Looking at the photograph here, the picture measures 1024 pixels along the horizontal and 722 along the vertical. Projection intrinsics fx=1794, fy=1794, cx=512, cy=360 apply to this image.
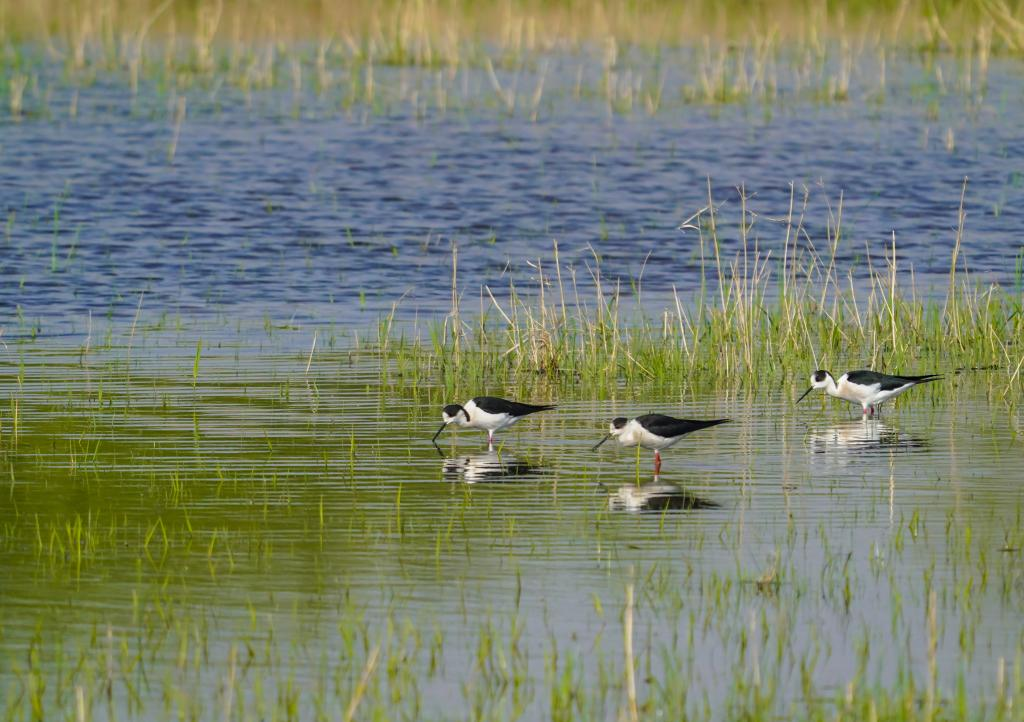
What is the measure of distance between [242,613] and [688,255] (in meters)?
15.0

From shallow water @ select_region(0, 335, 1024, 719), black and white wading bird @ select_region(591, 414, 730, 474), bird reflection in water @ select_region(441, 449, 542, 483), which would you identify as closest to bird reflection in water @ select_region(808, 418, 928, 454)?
shallow water @ select_region(0, 335, 1024, 719)

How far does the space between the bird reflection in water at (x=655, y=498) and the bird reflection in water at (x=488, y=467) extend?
2.43ft

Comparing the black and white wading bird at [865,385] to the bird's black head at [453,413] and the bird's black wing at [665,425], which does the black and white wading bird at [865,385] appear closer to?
the bird's black wing at [665,425]

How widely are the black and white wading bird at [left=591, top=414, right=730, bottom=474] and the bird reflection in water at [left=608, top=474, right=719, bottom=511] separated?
453mm

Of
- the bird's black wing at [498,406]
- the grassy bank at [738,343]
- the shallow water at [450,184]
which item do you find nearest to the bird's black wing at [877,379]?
the grassy bank at [738,343]

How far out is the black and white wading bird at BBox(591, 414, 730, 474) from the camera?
1095 centimetres

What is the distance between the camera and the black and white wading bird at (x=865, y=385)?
1252 cm

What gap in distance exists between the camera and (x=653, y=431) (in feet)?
35.9

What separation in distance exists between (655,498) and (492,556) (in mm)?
1651

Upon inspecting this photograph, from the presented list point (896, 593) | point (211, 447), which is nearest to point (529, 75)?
point (211, 447)

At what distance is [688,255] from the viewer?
72.8 ft

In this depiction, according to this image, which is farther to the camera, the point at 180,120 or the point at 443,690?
the point at 180,120

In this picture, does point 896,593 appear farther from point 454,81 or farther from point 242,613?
point 454,81

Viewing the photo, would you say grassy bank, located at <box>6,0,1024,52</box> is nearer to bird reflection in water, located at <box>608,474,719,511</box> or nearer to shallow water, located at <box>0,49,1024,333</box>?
shallow water, located at <box>0,49,1024,333</box>
